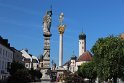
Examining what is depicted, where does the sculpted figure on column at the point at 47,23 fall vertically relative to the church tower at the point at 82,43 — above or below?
below

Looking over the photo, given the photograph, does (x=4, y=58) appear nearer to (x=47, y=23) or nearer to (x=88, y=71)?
(x=88, y=71)

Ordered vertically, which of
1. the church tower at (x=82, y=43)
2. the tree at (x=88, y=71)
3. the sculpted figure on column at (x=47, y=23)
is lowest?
the tree at (x=88, y=71)

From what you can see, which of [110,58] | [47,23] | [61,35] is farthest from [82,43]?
[47,23]

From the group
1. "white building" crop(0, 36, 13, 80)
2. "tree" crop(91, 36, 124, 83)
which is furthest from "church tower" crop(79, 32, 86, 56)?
"tree" crop(91, 36, 124, 83)

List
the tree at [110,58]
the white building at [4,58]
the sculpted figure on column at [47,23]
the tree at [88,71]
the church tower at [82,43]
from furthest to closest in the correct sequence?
the church tower at [82,43] → the tree at [88,71] → the white building at [4,58] → the tree at [110,58] → the sculpted figure on column at [47,23]

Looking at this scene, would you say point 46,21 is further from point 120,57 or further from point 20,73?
point 20,73

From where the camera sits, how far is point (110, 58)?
60.8 m

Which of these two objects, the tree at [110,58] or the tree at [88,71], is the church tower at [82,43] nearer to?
the tree at [88,71]

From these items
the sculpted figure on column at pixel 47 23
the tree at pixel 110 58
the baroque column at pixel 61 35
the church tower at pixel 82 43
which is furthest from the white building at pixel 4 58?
the church tower at pixel 82 43

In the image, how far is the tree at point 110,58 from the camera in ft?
199

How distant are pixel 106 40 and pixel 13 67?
43.8m

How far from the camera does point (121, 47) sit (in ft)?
203

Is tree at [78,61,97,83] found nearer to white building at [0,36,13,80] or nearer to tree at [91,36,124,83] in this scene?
white building at [0,36,13,80]

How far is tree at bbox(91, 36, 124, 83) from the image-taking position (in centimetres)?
6053
